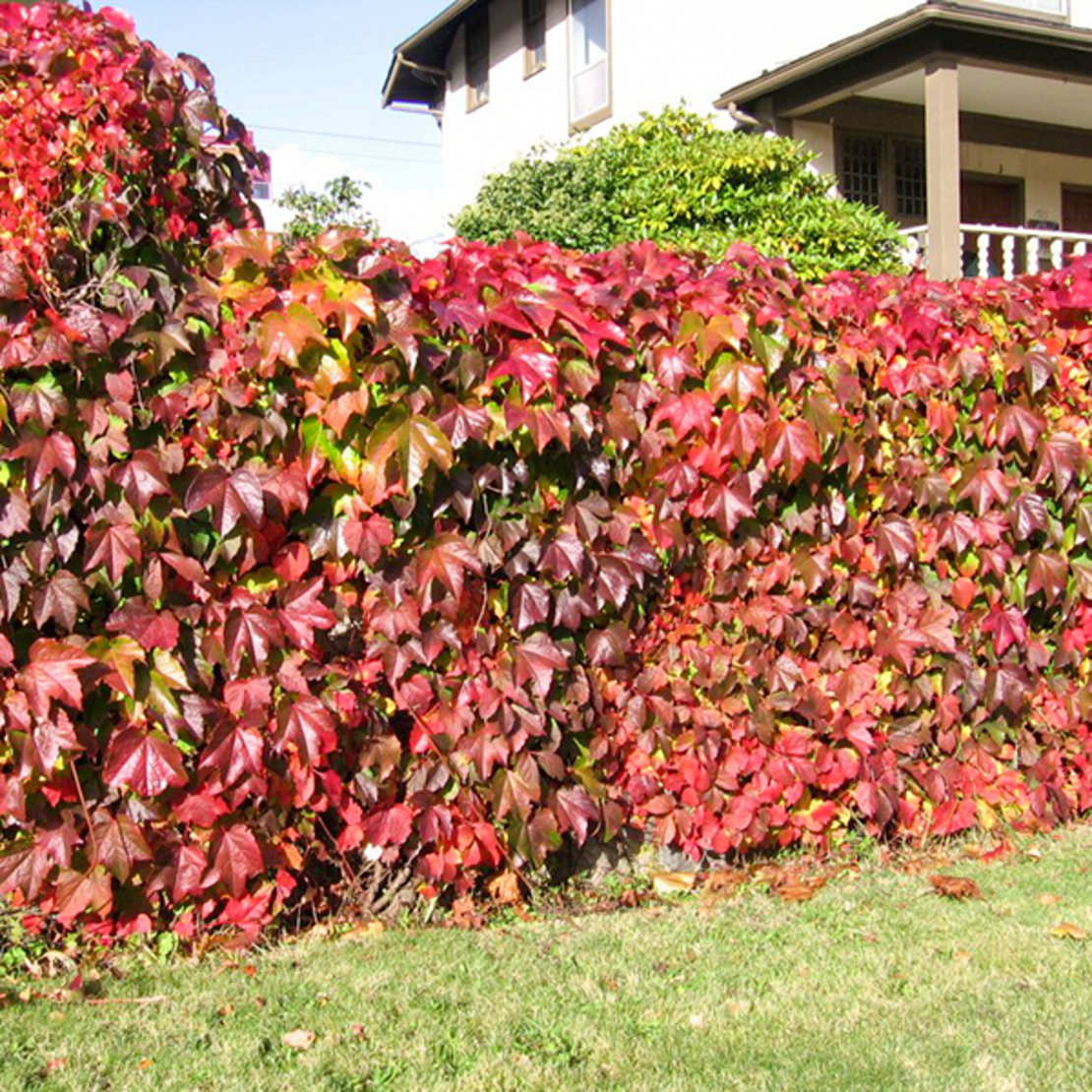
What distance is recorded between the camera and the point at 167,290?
357 cm

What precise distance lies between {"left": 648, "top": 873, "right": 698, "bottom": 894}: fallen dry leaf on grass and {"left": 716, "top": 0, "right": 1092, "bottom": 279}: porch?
8.16 meters

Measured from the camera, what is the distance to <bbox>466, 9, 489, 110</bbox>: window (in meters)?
20.6

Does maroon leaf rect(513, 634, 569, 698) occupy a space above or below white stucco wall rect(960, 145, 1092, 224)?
below

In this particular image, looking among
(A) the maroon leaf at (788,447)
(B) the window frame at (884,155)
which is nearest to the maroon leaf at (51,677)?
(A) the maroon leaf at (788,447)

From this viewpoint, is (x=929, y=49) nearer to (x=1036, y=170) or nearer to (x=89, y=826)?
(x=1036, y=170)

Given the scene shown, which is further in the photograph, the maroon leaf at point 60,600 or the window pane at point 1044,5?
the window pane at point 1044,5

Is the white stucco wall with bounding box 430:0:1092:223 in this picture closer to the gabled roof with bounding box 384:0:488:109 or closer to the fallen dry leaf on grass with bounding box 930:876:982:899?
the gabled roof with bounding box 384:0:488:109

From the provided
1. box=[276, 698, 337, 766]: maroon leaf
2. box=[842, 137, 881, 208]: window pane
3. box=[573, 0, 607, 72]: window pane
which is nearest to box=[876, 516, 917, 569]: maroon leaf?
box=[276, 698, 337, 766]: maroon leaf

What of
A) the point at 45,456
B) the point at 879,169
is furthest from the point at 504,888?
the point at 879,169

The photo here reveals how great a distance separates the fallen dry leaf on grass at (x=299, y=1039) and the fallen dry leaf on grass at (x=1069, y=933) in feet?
7.42

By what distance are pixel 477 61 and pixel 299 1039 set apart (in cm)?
1997

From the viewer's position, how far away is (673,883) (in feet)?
14.6

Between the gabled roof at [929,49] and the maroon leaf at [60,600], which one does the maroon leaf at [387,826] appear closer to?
the maroon leaf at [60,600]

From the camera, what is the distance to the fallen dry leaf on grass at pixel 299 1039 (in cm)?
316
